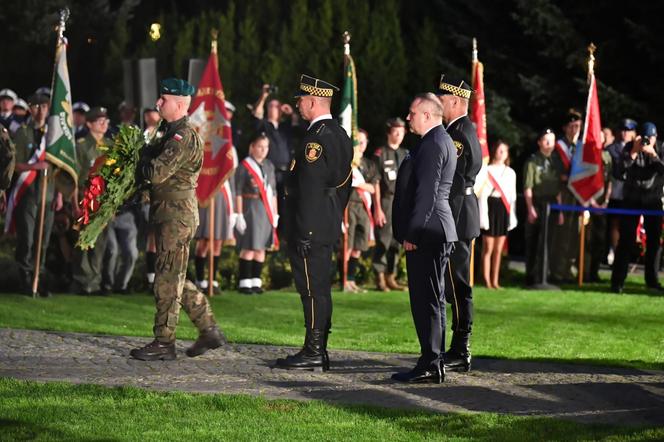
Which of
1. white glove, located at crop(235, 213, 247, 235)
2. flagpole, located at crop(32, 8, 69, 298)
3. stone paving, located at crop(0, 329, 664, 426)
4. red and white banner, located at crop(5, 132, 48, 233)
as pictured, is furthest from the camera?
white glove, located at crop(235, 213, 247, 235)

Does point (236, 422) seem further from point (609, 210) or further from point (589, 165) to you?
point (589, 165)

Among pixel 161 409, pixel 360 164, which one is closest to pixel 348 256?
pixel 360 164

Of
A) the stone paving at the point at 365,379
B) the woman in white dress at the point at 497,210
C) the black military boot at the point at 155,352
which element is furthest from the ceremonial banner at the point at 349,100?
the black military boot at the point at 155,352

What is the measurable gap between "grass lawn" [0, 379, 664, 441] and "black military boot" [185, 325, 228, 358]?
1.97 m

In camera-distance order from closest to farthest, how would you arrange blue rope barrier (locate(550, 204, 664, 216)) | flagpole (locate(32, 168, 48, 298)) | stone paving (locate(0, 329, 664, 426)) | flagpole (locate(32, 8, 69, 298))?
stone paving (locate(0, 329, 664, 426)), flagpole (locate(32, 8, 69, 298)), flagpole (locate(32, 168, 48, 298)), blue rope barrier (locate(550, 204, 664, 216))

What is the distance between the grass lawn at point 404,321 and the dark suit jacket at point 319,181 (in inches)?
87.8

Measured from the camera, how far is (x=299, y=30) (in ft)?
86.2

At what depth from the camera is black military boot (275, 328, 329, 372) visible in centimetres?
1178

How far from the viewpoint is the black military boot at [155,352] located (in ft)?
39.8

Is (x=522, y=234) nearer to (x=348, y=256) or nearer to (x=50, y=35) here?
(x=348, y=256)

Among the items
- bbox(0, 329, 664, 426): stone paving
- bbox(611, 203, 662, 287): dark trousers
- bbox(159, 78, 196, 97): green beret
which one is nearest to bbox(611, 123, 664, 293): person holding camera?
bbox(611, 203, 662, 287): dark trousers

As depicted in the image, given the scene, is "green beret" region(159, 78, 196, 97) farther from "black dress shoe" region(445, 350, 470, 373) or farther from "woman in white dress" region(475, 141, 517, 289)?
"woman in white dress" region(475, 141, 517, 289)

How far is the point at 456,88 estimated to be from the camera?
469 inches

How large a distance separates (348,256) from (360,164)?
1.24m
